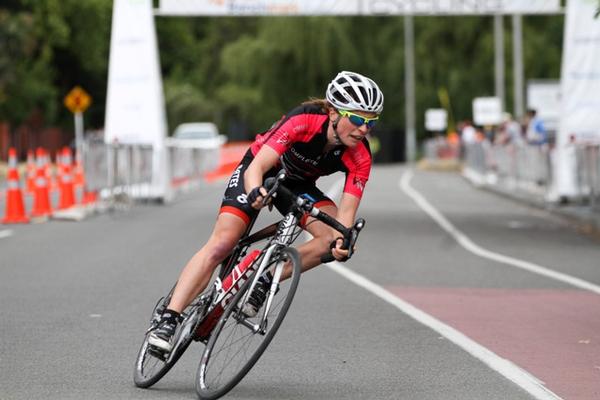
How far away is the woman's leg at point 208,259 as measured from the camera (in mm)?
8047

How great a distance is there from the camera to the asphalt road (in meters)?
8.37

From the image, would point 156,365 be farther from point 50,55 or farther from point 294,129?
point 50,55

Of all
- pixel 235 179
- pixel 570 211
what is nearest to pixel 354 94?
pixel 235 179

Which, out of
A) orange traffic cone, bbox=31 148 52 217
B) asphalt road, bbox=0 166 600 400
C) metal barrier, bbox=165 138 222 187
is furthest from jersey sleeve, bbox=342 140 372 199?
metal barrier, bbox=165 138 222 187

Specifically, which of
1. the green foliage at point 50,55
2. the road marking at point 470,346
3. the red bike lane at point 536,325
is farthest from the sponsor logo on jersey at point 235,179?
the green foliage at point 50,55

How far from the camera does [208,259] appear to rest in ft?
26.5

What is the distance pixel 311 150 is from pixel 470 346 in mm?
2363

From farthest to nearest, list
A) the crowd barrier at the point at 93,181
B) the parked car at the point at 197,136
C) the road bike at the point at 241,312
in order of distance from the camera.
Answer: the parked car at the point at 197,136 → the crowd barrier at the point at 93,181 → the road bike at the point at 241,312

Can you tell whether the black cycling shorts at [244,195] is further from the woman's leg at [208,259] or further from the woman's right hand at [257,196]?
the woman's right hand at [257,196]

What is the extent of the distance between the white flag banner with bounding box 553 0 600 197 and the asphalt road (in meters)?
6.55

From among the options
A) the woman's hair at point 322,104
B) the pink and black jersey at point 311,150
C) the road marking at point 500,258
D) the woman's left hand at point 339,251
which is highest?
the woman's hair at point 322,104

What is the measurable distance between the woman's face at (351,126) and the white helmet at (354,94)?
1.5 inches

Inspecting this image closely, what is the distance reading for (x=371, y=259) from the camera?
56.8 ft

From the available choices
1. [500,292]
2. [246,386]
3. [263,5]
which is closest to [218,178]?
[263,5]
